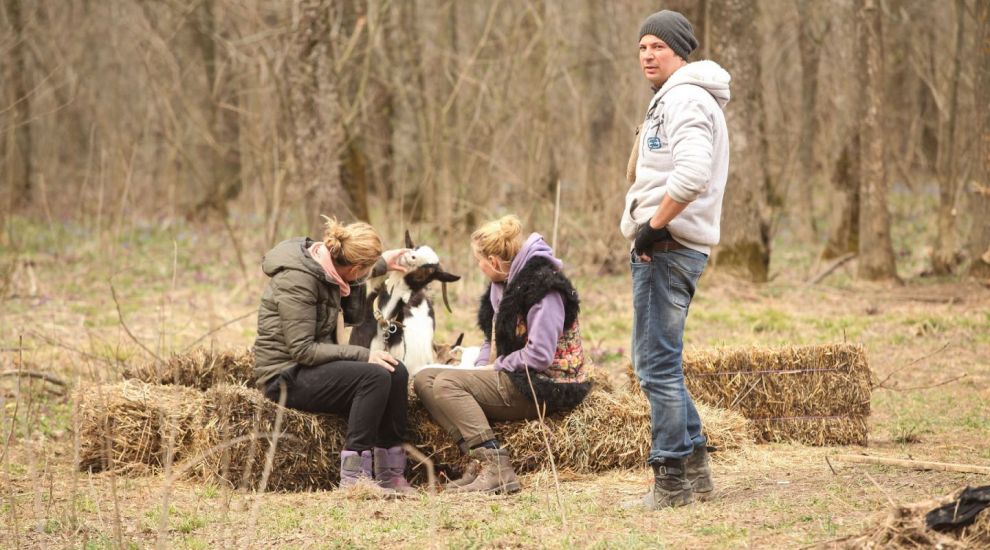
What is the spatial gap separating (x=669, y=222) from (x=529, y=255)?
124 centimetres

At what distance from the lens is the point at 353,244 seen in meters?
5.56

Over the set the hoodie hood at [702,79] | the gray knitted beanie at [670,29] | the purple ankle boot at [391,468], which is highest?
the gray knitted beanie at [670,29]

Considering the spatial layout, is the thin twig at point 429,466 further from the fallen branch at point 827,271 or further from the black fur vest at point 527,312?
the fallen branch at point 827,271

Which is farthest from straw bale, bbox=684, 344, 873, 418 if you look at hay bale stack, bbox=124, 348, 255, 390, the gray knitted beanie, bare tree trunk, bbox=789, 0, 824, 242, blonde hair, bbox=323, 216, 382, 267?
bare tree trunk, bbox=789, 0, 824, 242

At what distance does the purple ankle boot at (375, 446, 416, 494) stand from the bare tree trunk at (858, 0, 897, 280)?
7.64m

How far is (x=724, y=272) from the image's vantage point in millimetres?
11625

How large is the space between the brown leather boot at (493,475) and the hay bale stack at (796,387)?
1.48 m

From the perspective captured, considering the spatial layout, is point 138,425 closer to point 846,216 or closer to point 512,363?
point 512,363

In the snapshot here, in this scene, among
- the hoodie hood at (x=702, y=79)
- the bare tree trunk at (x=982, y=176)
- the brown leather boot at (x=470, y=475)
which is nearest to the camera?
the hoodie hood at (x=702, y=79)

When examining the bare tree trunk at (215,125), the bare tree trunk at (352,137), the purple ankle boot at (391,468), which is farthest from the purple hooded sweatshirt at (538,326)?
the bare tree trunk at (215,125)

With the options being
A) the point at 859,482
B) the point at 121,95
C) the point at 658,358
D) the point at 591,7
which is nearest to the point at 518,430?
the point at 658,358

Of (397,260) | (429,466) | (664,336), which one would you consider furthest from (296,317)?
(429,466)

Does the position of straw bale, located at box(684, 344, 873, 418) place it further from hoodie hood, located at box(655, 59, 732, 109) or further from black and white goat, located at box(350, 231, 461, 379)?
hoodie hood, located at box(655, 59, 732, 109)

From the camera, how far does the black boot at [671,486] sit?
15.1 feet
